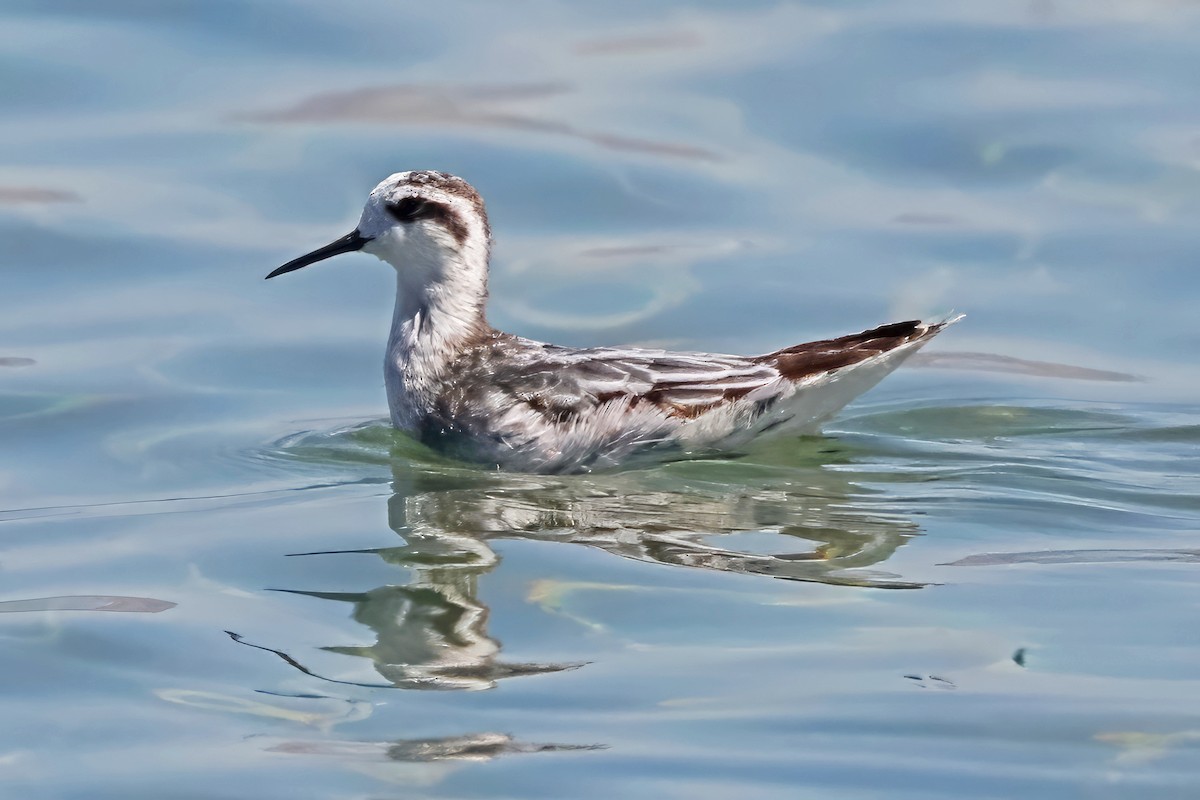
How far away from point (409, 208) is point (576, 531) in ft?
8.00

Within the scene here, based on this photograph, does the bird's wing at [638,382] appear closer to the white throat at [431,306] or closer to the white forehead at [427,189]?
the white throat at [431,306]

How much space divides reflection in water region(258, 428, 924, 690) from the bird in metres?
0.15

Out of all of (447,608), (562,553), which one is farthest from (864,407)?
(447,608)

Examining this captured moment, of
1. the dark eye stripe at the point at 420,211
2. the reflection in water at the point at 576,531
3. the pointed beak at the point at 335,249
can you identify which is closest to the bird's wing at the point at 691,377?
the reflection in water at the point at 576,531

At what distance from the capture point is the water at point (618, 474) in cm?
579

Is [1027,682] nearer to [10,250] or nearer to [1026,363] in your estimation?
[1026,363]

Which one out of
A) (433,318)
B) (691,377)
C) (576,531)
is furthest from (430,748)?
(433,318)

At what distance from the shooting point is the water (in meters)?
5.79

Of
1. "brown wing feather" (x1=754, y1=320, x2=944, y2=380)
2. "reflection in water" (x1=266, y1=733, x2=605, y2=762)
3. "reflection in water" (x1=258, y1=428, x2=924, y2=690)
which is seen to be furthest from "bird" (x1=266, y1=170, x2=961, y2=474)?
"reflection in water" (x1=266, y1=733, x2=605, y2=762)

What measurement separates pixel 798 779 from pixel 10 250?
8016mm

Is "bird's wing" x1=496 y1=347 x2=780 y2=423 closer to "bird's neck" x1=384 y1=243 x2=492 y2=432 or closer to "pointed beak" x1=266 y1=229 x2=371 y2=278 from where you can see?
"bird's neck" x1=384 y1=243 x2=492 y2=432

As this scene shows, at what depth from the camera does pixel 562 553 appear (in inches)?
297

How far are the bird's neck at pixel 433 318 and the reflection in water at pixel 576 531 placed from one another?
447 millimetres

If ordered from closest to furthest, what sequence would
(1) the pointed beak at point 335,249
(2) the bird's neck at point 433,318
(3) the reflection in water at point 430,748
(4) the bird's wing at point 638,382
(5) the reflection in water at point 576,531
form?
(3) the reflection in water at point 430,748 < (5) the reflection in water at point 576,531 < (4) the bird's wing at point 638,382 < (2) the bird's neck at point 433,318 < (1) the pointed beak at point 335,249
